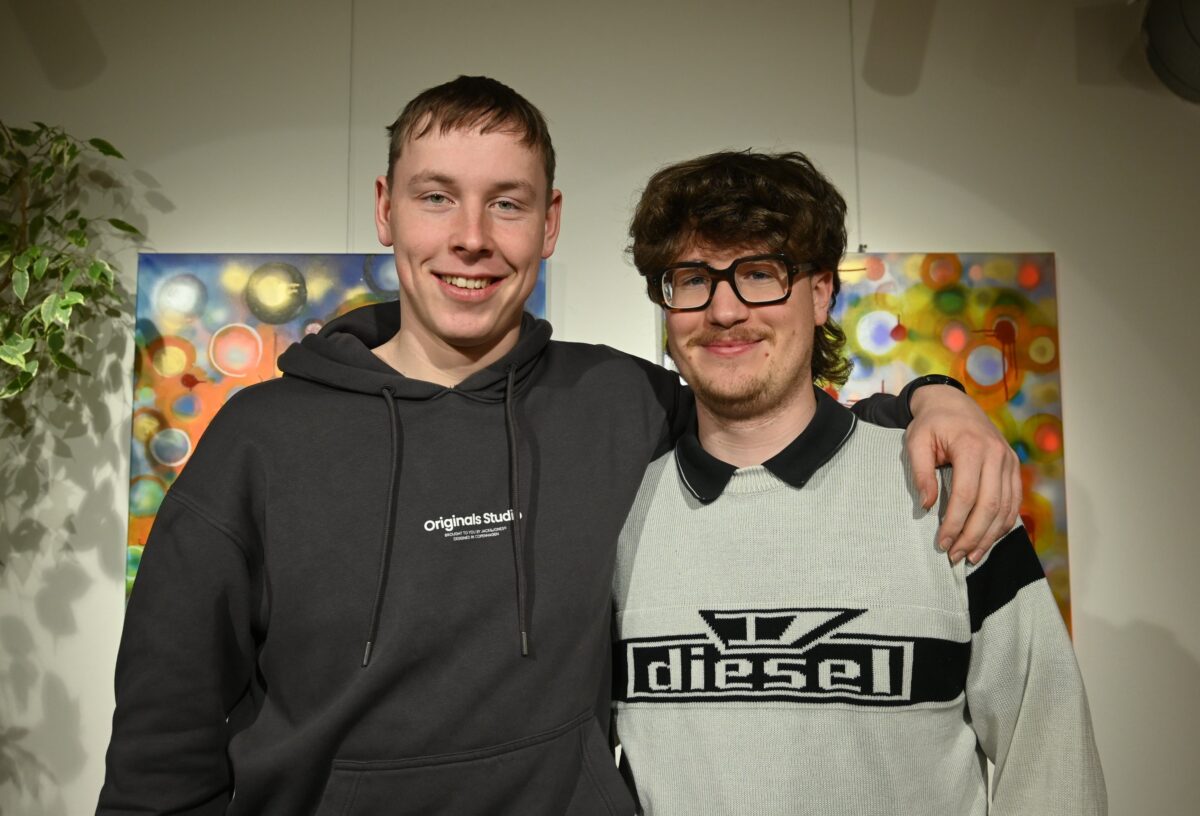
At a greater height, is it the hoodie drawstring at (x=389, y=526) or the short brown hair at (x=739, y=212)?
the short brown hair at (x=739, y=212)

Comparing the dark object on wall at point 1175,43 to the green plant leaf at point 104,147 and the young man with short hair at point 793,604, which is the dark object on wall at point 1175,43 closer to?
the young man with short hair at point 793,604

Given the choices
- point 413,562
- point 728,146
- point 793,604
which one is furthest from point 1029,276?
point 413,562

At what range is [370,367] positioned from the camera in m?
1.45

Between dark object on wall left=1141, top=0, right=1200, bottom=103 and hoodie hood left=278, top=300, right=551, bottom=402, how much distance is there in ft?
7.72

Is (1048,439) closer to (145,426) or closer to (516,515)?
(516,515)

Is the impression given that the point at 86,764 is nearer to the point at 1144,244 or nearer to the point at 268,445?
the point at 268,445

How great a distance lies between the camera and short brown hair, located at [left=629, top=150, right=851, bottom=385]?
152 cm

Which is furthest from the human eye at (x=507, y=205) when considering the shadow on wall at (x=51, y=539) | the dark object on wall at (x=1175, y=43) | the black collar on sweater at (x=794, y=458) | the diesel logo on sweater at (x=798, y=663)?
the dark object on wall at (x=1175, y=43)

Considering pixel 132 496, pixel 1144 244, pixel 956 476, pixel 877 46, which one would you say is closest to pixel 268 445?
pixel 956 476

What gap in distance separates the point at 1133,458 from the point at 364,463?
2582 mm

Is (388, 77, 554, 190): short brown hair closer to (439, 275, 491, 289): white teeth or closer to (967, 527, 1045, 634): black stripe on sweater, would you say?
(439, 275, 491, 289): white teeth

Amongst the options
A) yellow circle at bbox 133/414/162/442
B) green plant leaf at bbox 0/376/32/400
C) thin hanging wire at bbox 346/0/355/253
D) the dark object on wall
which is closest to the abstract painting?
yellow circle at bbox 133/414/162/442

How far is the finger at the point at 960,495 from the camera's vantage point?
1.30 meters

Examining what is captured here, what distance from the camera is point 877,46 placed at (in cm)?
293
